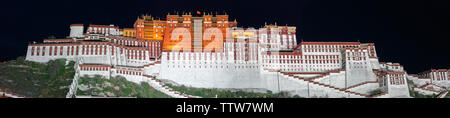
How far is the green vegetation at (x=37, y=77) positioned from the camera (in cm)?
5975

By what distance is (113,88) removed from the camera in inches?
2554

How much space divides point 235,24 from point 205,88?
1013 inches

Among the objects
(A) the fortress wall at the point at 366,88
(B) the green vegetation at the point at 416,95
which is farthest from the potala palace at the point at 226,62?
(B) the green vegetation at the point at 416,95

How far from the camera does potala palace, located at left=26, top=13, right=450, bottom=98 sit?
75.6 m

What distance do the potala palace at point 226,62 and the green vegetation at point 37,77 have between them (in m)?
2.43

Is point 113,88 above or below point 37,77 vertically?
below

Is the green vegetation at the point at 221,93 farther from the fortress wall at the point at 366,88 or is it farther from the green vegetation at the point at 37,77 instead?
the green vegetation at the point at 37,77

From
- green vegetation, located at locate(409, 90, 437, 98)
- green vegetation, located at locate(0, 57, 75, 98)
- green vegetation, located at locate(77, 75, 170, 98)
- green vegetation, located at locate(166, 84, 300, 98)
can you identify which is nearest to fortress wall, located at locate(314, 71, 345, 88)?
green vegetation, located at locate(166, 84, 300, 98)

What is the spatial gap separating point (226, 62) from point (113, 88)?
25.9 m

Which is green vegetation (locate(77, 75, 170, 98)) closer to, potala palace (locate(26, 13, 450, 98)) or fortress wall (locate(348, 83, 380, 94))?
potala palace (locate(26, 13, 450, 98))

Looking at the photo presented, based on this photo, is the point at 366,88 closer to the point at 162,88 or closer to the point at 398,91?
the point at 398,91

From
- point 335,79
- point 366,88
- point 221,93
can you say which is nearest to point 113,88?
point 221,93

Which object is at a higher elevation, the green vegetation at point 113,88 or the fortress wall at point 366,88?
the green vegetation at point 113,88
